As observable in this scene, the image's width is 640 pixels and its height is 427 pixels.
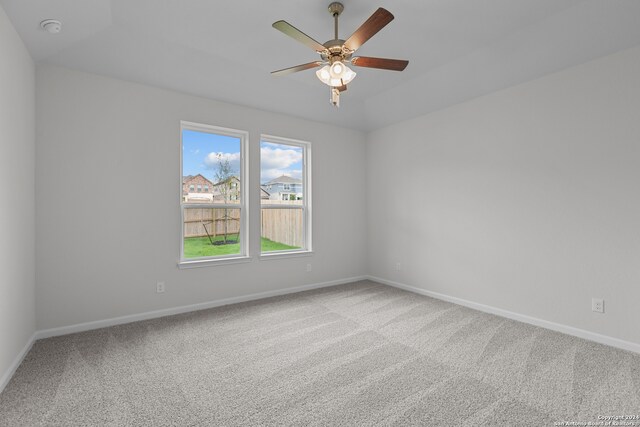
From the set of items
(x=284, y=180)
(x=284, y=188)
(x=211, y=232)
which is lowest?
(x=211, y=232)

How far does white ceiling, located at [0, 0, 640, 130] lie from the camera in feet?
7.91

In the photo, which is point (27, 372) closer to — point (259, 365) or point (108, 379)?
point (108, 379)

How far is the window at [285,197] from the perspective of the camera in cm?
432

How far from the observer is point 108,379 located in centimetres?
216

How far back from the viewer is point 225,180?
3.99 meters

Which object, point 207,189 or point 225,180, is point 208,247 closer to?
point 207,189

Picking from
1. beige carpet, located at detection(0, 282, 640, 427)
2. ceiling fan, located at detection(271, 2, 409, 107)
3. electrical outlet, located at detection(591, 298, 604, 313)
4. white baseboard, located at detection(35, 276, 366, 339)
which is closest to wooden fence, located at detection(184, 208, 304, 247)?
white baseboard, located at detection(35, 276, 366, 339)

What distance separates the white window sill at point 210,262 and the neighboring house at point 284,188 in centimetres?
98

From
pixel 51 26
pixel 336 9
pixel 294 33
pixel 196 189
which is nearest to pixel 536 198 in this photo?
pixel 336 9

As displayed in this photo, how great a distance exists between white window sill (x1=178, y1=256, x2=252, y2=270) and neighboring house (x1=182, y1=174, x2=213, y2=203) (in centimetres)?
74

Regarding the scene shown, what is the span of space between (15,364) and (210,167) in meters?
2.52

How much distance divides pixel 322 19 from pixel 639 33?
2.58 m

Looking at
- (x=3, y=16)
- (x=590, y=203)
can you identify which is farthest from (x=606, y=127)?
(x=3, y=16)

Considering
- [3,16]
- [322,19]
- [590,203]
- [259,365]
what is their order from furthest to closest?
[590,203] < [322,19] < [259,365] < [3,16]
